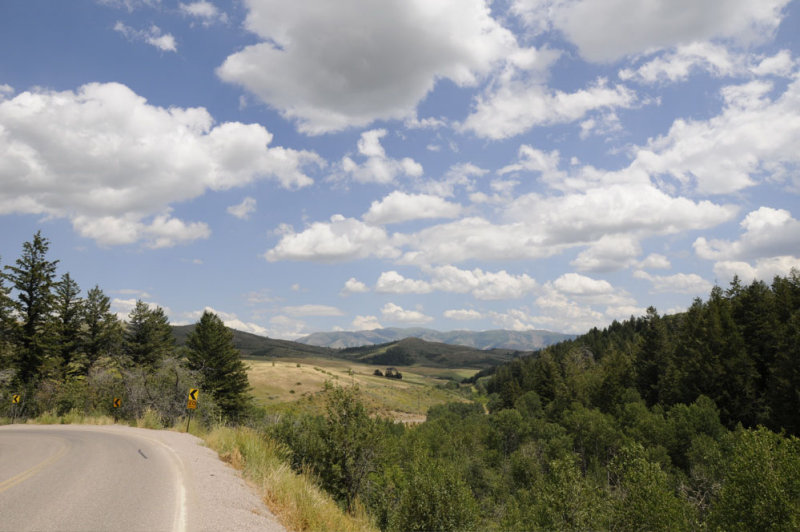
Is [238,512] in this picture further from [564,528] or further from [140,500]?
[564,528]

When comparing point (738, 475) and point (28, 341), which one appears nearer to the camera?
point (738, 475)

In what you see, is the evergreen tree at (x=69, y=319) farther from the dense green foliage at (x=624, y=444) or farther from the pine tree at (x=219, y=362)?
the dense green foliage at (x=624, y=444)

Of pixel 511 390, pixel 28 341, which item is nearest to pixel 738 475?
pixel 28 341

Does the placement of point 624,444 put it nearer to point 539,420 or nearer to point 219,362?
point 539,420

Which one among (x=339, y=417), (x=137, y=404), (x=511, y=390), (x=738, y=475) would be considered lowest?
(x=511, y=390)

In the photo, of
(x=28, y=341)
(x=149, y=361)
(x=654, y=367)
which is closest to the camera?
(x=28, y=341)

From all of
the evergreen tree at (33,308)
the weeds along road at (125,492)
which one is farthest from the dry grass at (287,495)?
the evergreen tree at (33,308)

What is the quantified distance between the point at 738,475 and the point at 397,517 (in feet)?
80.1

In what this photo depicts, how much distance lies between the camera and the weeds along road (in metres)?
7.97

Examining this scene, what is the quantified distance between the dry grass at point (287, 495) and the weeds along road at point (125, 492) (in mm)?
392

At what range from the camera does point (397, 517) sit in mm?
20812

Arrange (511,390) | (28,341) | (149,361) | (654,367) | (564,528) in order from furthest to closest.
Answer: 1. (511,390)
2. (654,367)
3. (149,361)
4. (28,341)
5. (564,528)

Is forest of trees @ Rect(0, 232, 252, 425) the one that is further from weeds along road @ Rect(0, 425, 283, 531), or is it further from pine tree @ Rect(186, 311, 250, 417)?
weeds along road @ Rect(0, 425, 283, 531)

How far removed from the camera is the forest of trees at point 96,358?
113ft
